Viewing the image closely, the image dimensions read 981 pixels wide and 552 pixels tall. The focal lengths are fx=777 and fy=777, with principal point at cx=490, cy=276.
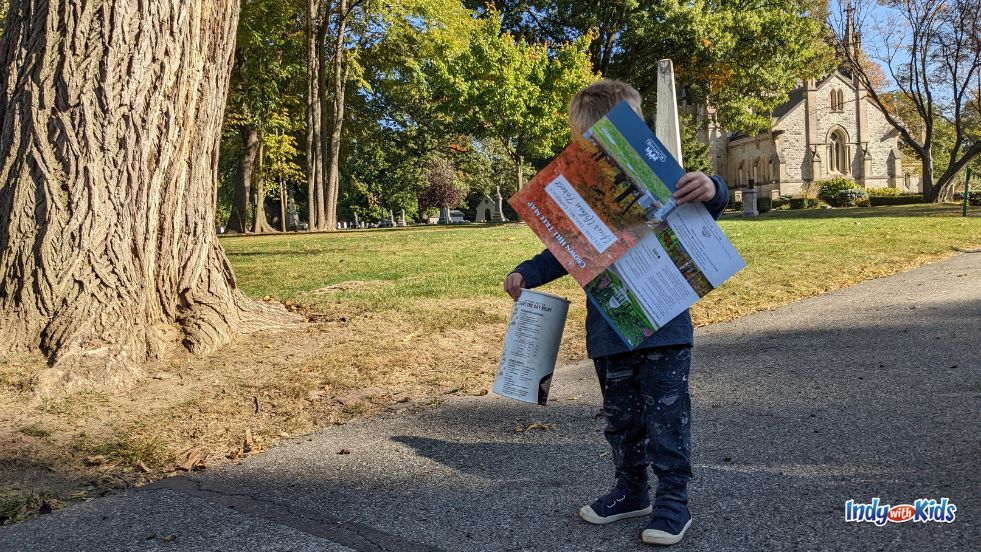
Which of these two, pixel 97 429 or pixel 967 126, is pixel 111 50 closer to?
pixel 97 429

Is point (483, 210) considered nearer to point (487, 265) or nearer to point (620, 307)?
point (487, 265)

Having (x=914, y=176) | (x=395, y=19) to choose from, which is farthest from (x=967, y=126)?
(x=395, y=19)

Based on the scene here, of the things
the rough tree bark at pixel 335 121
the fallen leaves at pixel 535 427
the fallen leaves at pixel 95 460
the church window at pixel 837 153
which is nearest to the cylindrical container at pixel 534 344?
the fallen leaves at pixel 535 427

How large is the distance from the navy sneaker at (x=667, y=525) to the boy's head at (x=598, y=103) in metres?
1.40

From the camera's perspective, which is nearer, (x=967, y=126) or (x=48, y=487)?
(x=48, y=487)

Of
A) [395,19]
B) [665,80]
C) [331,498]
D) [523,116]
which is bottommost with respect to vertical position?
[331,498]

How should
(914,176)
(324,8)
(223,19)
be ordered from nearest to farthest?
(223,19), (324,8), (914,176)

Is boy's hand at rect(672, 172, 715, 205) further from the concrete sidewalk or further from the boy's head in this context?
the concrete sidewalk

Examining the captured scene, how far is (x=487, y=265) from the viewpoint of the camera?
12016 mm

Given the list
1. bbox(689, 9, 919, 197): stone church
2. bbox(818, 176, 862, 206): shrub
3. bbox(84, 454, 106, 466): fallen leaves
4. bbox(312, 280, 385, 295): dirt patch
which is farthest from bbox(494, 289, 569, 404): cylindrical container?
bbox(689, 9, 919, 197): stone church

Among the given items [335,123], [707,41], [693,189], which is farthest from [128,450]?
[707,41]

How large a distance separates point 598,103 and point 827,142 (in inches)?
2467

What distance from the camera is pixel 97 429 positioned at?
4359 mm

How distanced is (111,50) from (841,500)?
510cm
